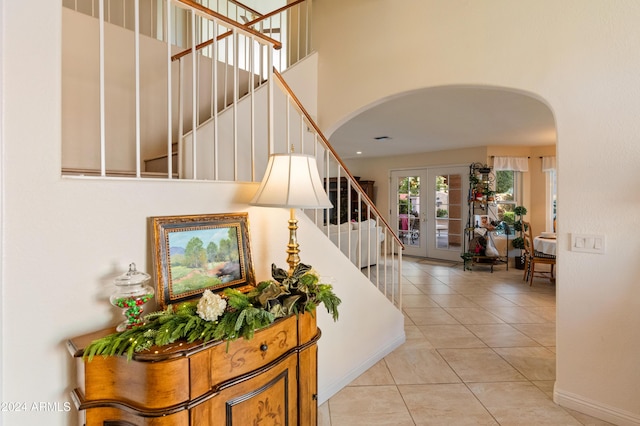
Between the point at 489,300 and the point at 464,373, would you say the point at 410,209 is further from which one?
the point at 464,373

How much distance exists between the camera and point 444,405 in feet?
7.50

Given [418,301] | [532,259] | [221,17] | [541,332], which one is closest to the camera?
[221,17]

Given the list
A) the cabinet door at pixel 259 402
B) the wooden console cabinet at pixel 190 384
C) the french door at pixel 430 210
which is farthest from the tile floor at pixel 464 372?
the french door at pixel 430 210

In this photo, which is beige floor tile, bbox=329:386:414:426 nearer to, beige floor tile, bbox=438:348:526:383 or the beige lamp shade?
beige floor tile, bbox=438:348:526:383

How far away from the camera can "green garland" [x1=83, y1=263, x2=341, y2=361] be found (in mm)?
1067

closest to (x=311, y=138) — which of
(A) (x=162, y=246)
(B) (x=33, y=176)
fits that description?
(A) (x=162, y=246)

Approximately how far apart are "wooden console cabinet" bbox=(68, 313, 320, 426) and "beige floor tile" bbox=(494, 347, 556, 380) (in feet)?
7.49

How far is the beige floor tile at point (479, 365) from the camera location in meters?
2.62

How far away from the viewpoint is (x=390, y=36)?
3.06 meters

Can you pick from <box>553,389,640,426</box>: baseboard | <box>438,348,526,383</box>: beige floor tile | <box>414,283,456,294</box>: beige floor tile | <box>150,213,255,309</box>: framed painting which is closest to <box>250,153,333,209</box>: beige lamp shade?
<box>150,213,255,309</box>: framed painting

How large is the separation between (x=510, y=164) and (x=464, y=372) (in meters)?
5.62

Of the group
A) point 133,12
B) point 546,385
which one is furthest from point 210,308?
point 133,12

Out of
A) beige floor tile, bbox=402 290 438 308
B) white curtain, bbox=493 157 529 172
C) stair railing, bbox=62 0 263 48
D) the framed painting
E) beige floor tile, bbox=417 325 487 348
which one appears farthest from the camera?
white curtain, bbox=493 157 529 172

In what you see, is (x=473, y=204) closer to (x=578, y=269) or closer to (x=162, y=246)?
(x=578, y=269)
